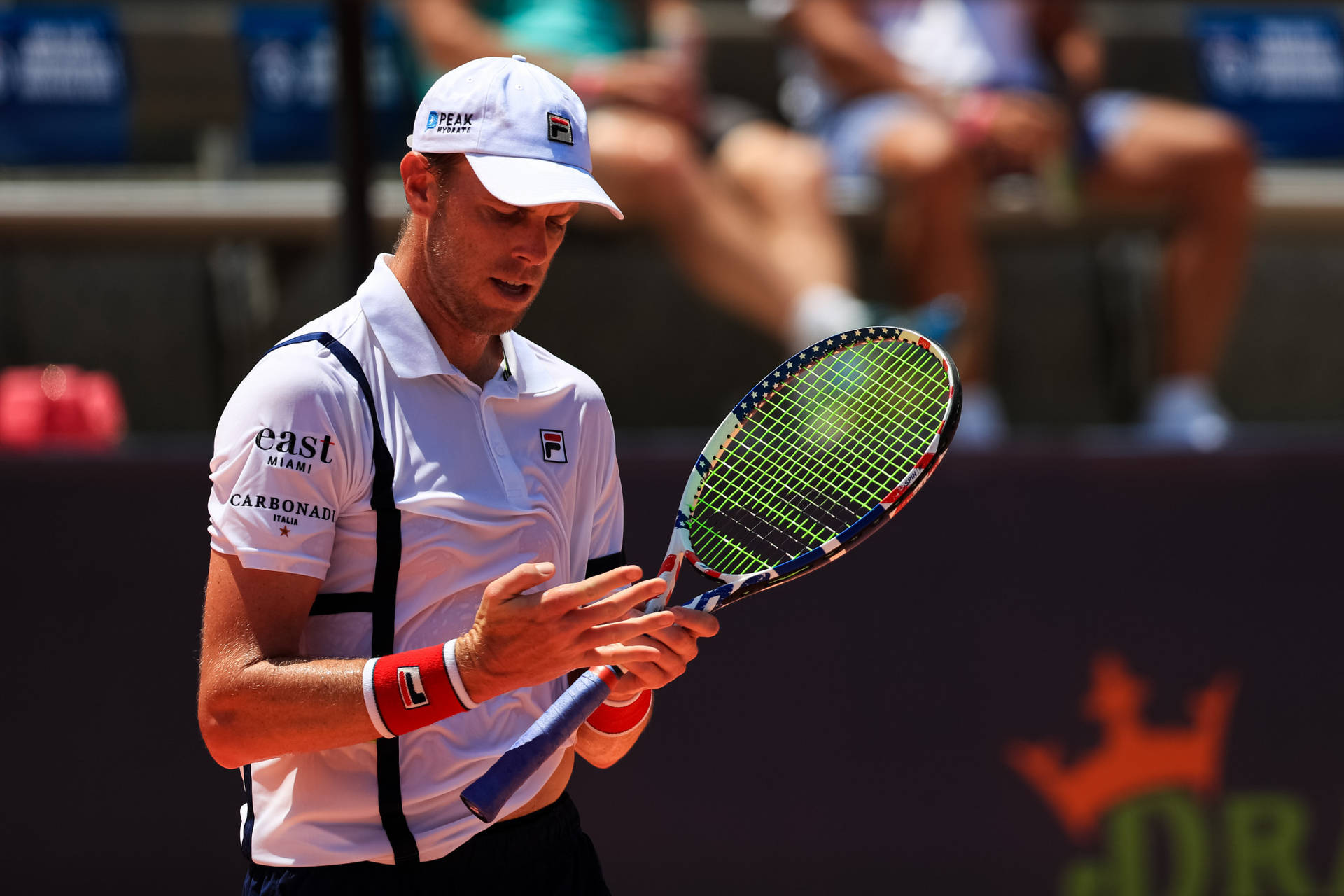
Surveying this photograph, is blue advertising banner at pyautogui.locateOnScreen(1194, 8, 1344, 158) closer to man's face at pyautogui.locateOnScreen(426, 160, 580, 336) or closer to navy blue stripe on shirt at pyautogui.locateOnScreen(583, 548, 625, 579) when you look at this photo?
navy blue stripe on shirt at pyautogui.locateOnScreen(583, 548, 625, 579)

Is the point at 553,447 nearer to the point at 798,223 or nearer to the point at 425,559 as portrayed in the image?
the point at 425,559

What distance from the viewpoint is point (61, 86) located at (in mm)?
5027

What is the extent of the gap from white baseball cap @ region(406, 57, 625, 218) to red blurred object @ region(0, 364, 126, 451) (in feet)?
8.11

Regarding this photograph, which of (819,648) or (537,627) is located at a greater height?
(537,627)

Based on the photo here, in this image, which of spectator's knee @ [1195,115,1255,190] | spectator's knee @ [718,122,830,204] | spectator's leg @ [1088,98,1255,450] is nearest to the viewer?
spectator's knee @ [718,122,830,204]

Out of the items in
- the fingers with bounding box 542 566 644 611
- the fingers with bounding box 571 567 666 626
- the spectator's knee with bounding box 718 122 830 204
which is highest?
the spectator's knee with bounding box 718 122 830 204

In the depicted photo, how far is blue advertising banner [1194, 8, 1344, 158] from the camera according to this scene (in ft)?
18.5

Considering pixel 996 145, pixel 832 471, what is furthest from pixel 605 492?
pixel 996 145

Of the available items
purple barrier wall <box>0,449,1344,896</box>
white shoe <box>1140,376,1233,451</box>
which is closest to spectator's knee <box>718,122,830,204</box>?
purple barrier wall <box>0,449,1344,896</box>

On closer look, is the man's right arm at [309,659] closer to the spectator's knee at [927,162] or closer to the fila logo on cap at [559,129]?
the fila logo on cap at [559,129]

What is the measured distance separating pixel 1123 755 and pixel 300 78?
331 centimetres

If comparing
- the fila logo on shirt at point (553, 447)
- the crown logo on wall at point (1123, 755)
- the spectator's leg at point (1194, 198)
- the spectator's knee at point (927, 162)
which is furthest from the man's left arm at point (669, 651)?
the spectator's leg at point (1194, 198)

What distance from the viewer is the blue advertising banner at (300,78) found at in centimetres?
502

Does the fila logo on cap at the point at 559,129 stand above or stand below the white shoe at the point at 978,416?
above
